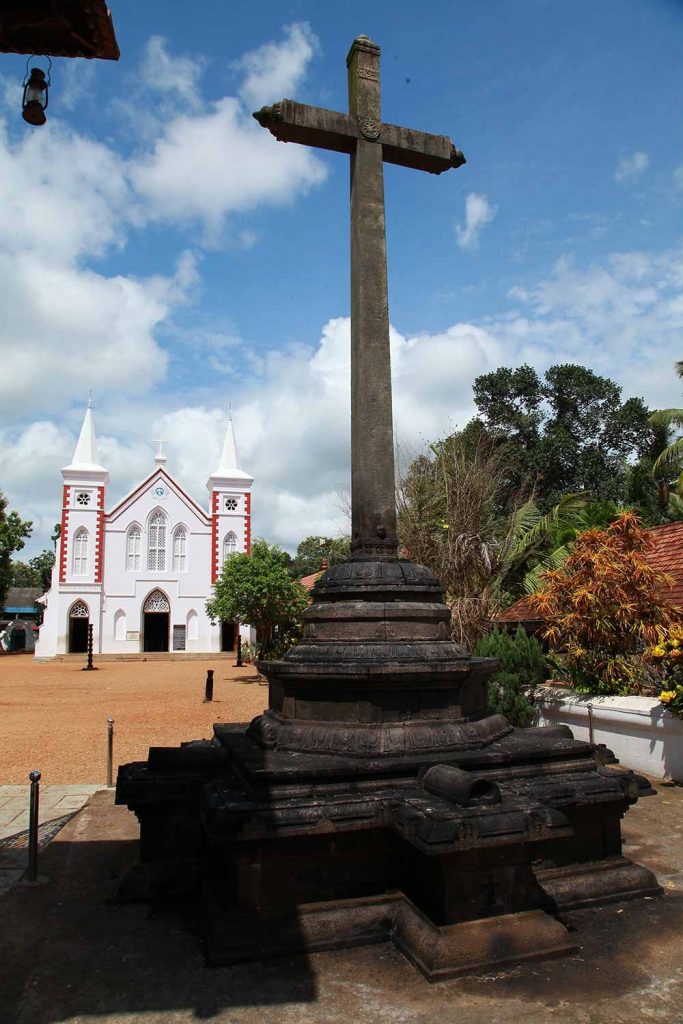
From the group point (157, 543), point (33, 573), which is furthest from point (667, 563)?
point (33, 573)

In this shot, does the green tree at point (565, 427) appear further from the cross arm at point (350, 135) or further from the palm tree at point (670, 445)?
the cross arm at point (350, 135)

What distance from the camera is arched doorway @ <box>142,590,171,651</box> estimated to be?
36.7m

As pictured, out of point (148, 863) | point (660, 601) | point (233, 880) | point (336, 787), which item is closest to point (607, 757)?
point (336, 787)

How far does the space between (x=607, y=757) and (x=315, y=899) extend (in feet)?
8.32

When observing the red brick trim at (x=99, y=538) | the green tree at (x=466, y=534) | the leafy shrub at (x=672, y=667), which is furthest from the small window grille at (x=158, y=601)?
the leafy shrub at (x=672, y=667)

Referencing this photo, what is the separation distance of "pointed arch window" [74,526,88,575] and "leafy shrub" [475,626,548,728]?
29384 millimetres

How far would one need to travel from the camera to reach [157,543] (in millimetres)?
37719

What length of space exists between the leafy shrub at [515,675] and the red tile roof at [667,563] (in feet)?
2.33

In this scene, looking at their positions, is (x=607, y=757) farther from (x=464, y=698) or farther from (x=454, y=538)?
(x=454, y=538)

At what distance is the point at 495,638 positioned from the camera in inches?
428

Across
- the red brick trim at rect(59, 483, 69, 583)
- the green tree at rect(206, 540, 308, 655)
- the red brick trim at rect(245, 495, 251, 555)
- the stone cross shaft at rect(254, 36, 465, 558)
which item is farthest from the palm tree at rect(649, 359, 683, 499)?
the red brick trim at rect(59, 483, 69, 583)

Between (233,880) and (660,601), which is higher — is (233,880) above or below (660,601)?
below

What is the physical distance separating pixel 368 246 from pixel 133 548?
33868 mm

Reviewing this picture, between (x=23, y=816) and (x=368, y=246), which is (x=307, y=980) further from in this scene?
(x=368, y=246)
